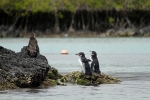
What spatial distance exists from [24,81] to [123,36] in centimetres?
6409

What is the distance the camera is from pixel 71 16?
97250 mm

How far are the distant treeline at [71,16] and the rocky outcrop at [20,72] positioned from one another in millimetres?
65639

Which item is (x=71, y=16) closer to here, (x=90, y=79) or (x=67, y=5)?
(x=67, y=5)

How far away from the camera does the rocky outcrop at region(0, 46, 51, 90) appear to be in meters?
23.7

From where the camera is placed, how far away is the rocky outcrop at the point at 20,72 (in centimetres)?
2370

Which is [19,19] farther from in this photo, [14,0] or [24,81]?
[24,81]

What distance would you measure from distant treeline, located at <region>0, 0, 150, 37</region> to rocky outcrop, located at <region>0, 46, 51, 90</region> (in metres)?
65.6

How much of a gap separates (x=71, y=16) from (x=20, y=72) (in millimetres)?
73675

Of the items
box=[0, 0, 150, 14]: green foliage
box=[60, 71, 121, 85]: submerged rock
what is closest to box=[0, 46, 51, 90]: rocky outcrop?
box=[60, 71, 121, 85]: submerged rock

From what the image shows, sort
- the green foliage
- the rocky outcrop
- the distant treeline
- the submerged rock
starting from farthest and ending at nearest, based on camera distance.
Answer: the green foliage, the distant treeline, the submerged rock, the rocky outcrop

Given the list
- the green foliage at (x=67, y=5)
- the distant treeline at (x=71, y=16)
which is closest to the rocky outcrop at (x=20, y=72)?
the distant treeline at (x=71, y=16)

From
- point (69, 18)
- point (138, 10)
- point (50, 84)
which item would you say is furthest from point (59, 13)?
point (50, 84)

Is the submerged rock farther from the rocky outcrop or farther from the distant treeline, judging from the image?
the distant treeline

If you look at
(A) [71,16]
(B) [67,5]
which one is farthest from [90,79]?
(B) [67,5]
